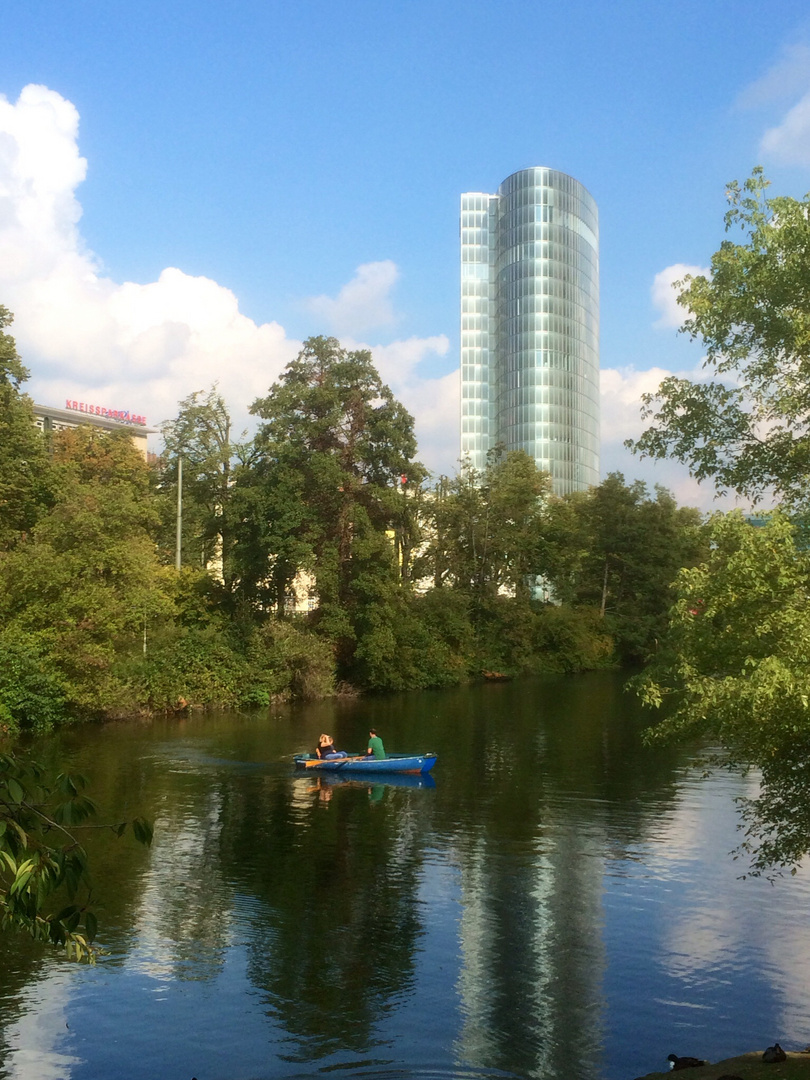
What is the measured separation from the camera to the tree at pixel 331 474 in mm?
54125

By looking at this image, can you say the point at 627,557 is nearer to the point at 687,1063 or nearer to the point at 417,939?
the point at 417,939

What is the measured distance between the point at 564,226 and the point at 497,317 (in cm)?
1742

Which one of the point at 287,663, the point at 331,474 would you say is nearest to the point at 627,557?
the point at 331,474

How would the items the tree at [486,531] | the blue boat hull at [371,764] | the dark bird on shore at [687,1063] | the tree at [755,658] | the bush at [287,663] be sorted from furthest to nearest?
the tree at [486,531]
the bush at [287,663]
the blue boat hull at [371,764]
the tree at [755,658]
the dark bird on shore at [687,1063]

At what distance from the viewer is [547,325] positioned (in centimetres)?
15875

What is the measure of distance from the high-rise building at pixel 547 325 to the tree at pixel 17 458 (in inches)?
4388

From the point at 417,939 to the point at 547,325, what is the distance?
492 ft

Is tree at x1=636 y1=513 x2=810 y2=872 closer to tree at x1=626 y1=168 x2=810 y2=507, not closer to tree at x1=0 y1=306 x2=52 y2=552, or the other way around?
tree at x1=626 y1=168 x2=810 y2=507

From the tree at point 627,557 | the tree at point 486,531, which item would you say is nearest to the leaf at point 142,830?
the tree at point 486,531

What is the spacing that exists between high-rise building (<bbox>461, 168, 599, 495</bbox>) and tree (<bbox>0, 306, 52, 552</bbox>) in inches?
4388

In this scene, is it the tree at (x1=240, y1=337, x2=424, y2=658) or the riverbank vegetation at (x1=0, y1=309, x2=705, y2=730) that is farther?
the tree at (x1=240, y1=337, x2=424, y2=658)

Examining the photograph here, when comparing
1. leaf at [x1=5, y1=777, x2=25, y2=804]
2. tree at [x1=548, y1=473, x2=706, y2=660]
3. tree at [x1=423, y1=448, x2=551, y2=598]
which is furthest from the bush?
leaf at [x1=5, y1=777, x2=25, y2=804]

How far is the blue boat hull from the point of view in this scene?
30797 mm

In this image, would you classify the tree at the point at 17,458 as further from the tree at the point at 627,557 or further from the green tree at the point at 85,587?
the tree at the point at 627,557
